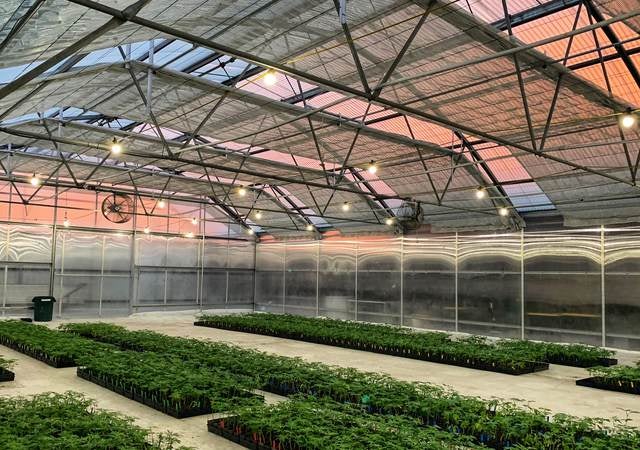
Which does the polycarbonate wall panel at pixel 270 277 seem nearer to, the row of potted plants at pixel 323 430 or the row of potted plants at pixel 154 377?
the row of potted plants at pixel 154 377

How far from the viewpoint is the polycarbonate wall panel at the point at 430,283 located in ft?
68.7

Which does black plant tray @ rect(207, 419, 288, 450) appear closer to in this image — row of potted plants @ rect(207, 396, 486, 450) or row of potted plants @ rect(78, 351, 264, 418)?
row of potted plants @ rect(207, 396, 486, 450)

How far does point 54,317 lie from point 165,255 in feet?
19.0

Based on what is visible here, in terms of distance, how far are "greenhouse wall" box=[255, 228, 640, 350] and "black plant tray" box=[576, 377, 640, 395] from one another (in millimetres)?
6320

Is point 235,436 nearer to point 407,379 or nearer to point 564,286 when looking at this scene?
point 407,379

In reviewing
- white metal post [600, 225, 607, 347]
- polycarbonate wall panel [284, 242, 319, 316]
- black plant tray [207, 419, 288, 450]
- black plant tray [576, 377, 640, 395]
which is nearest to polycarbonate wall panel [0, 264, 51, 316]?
polycarbonate wall panel [284, 242, 319, 316]

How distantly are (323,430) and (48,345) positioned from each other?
8.67 m

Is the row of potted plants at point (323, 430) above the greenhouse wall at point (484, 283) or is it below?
below

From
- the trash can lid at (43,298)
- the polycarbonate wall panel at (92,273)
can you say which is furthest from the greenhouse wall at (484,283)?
the trash can lid at (43,298)

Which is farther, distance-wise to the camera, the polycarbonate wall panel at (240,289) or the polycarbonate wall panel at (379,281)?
the polycarbonate wall panel at (240,289)

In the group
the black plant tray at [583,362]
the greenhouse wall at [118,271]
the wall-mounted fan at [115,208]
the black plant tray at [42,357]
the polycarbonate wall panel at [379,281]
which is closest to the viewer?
the black plant tray at [42,357]

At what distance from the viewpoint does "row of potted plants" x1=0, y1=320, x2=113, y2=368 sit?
455 inches

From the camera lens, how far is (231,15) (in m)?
8.46

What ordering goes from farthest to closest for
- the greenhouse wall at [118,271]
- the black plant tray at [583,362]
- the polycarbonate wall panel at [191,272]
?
1. the polycarbonate wall panel at [191,272]
2. the greenhouse wall at [118,271]
3. the black plant tray at [583,362]
